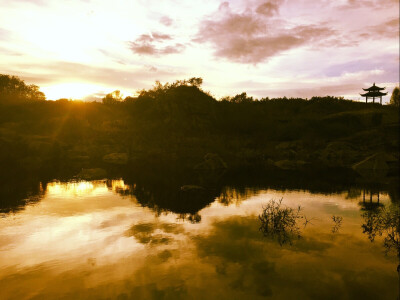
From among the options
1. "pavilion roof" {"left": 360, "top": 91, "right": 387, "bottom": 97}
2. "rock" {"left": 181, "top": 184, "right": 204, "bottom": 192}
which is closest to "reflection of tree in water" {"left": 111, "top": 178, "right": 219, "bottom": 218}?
"rock" {"left": 181, "top": 184, "right": 204, "bottom": 192}

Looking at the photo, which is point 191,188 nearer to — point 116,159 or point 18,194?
point 18,194

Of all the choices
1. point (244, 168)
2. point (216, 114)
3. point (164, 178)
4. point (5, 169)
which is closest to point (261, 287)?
point (164, 178)

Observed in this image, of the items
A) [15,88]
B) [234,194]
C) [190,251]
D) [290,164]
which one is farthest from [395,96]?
[15,88]

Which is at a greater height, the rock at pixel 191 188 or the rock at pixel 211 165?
the rock at pixel 211 165

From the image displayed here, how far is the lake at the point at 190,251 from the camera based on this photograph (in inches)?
298

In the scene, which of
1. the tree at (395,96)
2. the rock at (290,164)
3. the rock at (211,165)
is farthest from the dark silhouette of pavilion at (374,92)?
the rock at (211,165)

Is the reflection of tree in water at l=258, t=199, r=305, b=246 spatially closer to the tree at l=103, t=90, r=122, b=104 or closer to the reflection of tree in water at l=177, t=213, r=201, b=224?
the reflection of tree in water at l=177, t=213, r=201, b=224

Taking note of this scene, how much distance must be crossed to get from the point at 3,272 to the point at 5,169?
85.8 ft

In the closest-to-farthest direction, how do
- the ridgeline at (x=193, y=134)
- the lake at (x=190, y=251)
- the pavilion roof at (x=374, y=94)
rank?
the lake at (x=190, y=251) < the ridgeline at (x=193, y=134) < the pavilion roof at (x=374, y=94)

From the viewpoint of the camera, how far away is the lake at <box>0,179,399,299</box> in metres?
7.57

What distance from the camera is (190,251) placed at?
1003cm

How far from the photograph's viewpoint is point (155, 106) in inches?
2591

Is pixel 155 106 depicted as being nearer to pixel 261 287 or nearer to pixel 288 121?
pixel 288 121

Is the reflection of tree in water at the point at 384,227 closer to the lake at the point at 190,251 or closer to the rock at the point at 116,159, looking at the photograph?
the lake at the point at 190,251
